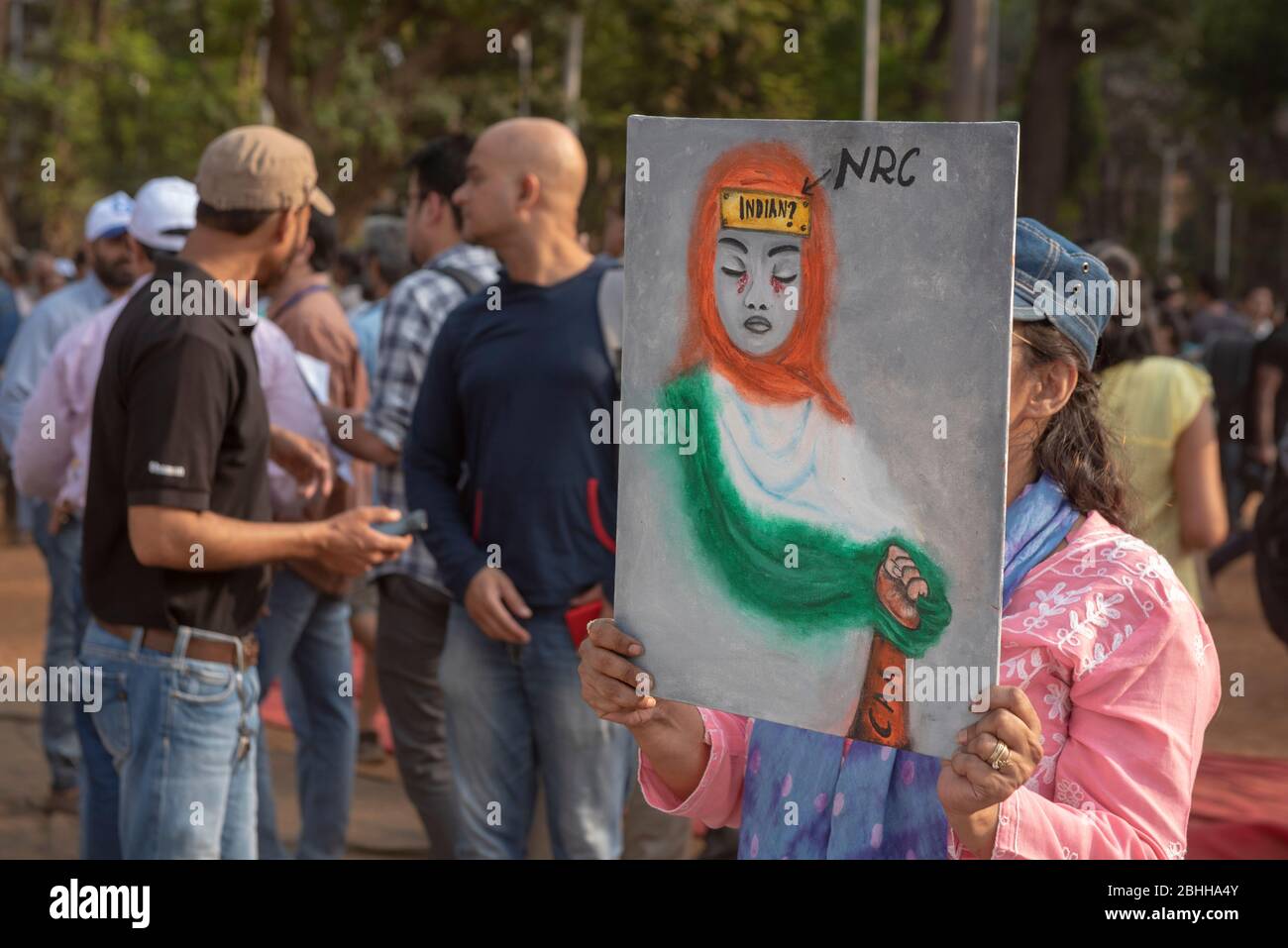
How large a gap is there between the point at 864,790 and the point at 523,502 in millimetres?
2035

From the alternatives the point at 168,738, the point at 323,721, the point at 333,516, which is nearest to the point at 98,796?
the point at 168,738

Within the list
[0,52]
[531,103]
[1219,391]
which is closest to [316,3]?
[531,103]

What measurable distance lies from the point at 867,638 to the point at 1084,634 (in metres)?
0.31

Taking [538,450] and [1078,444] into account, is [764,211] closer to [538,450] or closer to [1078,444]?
[1078,444]

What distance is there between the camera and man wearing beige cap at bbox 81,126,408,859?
3354 millimetres

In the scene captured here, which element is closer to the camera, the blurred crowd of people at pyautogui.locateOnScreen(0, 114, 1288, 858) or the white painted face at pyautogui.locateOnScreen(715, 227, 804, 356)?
the white painted face at pyautogui.locateOnScreen(715, 227, 804, 356)

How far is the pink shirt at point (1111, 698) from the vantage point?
1954mm

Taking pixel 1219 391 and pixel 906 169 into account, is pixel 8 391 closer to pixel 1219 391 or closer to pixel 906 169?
pixel 906 169

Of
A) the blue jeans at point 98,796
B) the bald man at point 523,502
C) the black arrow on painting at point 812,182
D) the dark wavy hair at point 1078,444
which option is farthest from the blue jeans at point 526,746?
the black arrow on painting at point 812,182

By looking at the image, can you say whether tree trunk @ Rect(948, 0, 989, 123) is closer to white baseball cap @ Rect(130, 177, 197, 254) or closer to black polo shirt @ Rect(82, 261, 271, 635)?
white baseball cap @ Rect(130, 177, 197, 254)

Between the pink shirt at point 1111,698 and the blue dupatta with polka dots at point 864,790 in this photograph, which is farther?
the blue dupatta with polka dots at point 864,790

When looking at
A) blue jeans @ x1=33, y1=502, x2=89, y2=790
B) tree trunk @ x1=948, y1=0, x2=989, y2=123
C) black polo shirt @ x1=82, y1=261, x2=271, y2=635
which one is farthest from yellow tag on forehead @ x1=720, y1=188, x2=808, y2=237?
tree trunk @ x1=948, y1=0, x2=989, y2=123

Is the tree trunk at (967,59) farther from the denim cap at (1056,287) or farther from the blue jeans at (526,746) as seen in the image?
the denim cap at (1056,287)

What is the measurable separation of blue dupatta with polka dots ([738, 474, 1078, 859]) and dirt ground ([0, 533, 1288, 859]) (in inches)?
99.6
